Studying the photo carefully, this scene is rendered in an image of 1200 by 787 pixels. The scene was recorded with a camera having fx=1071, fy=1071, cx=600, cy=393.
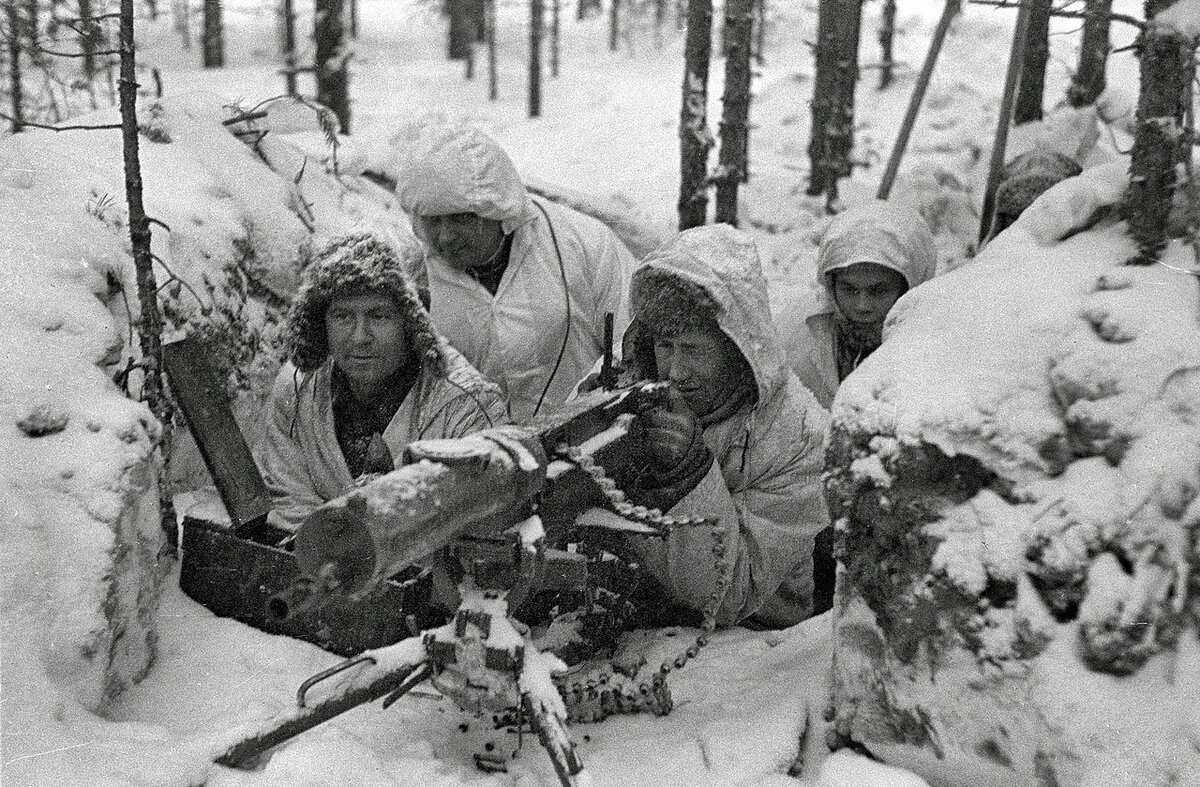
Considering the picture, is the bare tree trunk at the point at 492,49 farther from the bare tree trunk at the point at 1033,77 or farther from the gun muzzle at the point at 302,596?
the gun muzzle at the point at 302,596

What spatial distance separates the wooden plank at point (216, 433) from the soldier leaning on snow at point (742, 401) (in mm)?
1129

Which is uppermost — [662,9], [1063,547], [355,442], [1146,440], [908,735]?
[662,9]

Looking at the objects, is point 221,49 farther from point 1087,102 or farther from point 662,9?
point 1087,102

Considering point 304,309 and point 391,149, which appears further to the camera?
point 391,149

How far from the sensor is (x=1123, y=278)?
2.39 metres

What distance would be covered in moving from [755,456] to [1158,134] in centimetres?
137

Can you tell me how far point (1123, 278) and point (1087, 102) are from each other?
404 inches

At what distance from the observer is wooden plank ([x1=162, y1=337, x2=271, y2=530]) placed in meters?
3.12

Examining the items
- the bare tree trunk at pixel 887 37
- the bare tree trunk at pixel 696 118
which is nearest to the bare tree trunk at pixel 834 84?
the bare tree trunk at pixel 696 118

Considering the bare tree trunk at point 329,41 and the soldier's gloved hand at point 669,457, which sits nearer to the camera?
the soldier's gloved hand at point 669,457

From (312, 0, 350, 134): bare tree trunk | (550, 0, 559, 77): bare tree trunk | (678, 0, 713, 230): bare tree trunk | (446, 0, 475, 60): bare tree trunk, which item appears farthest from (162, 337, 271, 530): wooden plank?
(446, 0, 475, 60): bare tree trunk

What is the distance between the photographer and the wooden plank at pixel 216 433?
10.2 ft

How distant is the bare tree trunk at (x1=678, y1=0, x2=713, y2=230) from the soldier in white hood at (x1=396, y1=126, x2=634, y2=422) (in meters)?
2.04

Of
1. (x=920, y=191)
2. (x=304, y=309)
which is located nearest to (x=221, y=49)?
(x=920, y=191)
